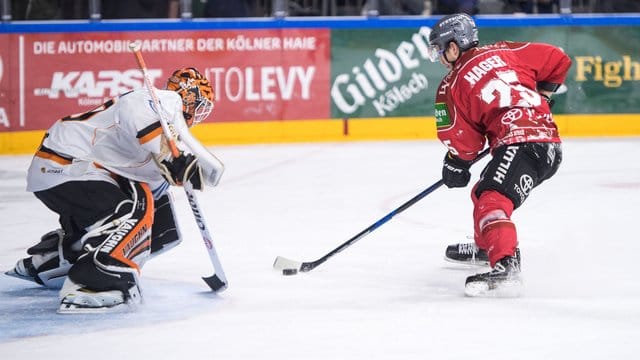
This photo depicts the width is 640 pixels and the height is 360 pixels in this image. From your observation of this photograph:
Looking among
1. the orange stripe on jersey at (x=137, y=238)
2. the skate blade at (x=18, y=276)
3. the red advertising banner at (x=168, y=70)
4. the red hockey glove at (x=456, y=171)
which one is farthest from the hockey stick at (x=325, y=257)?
the red advertising banner at (x=168, y=70)

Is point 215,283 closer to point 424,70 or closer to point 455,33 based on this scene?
point 455,33

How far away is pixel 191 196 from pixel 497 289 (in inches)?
47.3

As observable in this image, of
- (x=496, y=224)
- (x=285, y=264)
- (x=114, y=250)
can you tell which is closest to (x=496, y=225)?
(x=496, y=224)

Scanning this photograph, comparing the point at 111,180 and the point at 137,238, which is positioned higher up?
the point at 111,180

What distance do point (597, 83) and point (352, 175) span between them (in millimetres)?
2798

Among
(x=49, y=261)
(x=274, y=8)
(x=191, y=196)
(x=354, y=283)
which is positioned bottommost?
(x=354, y=283)

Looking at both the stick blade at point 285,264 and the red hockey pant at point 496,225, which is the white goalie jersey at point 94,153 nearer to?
the stick blade at point 285,264

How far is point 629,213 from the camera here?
6773 millimetres

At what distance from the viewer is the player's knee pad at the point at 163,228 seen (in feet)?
16.5

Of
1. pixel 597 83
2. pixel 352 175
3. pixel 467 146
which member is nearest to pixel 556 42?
pixel 597 83

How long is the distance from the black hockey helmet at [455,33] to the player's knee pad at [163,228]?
1243 millimetres

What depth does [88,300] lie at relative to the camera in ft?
15.3

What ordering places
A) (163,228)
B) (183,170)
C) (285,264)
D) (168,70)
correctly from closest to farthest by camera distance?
(183,170) → (163,228) → (285,264) → (168,70)

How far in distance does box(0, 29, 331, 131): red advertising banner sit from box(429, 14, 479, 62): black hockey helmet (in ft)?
15.0
